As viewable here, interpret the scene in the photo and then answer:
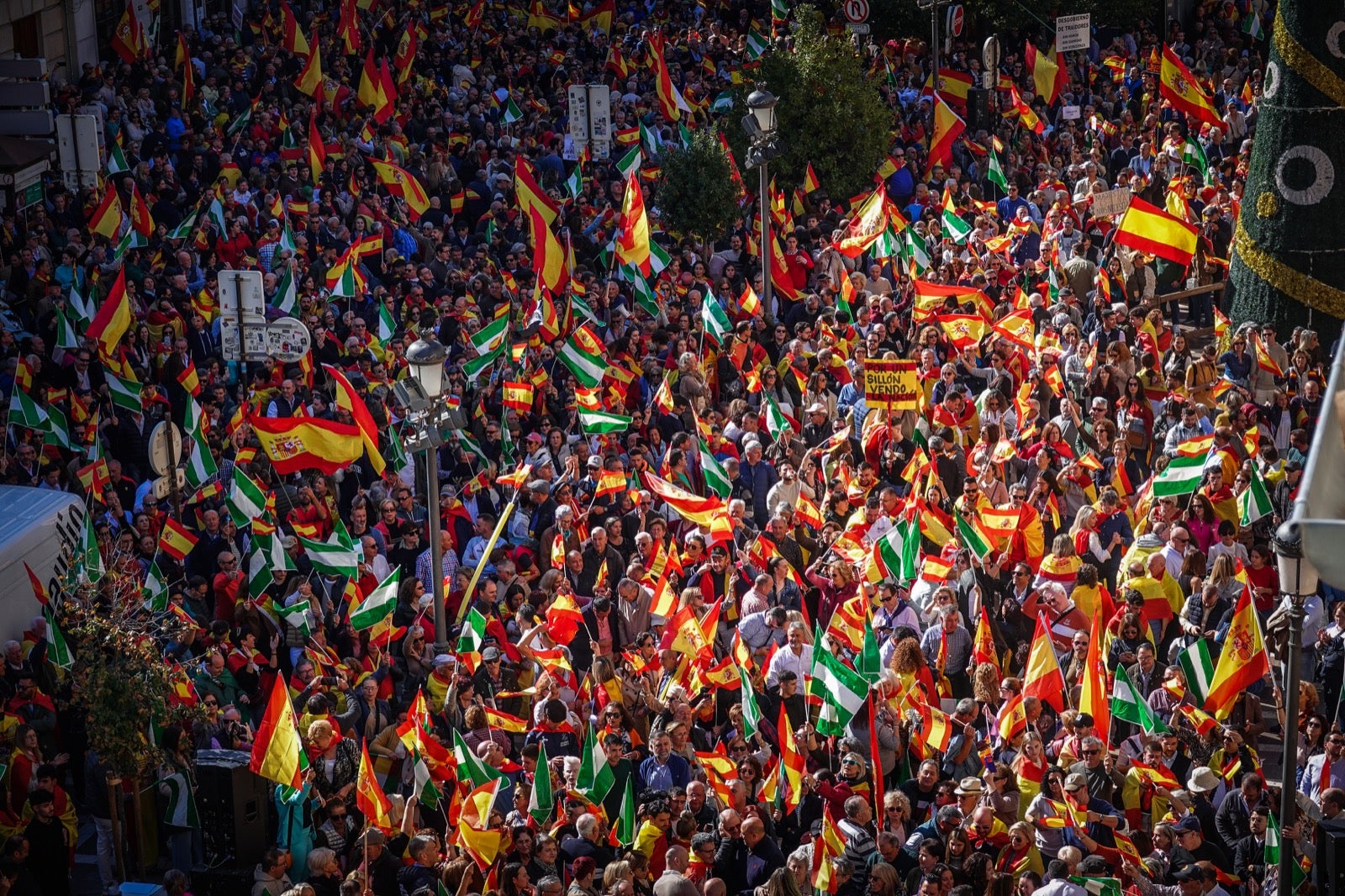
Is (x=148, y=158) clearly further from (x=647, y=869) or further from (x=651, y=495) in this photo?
(x=647, y=869)

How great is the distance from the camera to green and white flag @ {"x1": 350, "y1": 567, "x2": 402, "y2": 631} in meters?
15.9

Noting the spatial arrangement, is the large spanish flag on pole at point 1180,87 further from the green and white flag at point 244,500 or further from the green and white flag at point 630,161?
the green and white flag at point 244,500

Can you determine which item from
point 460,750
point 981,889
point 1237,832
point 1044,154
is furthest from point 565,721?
point 1044,154

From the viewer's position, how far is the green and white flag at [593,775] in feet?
43.7

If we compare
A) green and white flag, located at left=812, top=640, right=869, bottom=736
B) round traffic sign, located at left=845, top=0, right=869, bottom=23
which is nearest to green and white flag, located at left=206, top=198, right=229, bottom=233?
green and white flag, located at left=812, top=640, right=869, bottom=736

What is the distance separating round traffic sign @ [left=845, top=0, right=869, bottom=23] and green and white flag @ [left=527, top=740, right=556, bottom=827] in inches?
1035

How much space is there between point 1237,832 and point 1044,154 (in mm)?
18663

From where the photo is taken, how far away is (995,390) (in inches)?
765

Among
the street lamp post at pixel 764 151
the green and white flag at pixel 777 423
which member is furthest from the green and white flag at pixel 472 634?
the street lamp post at pixel 764 151

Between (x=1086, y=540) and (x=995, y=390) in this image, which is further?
(x=995, y=390)

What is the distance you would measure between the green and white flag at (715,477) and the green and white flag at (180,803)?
19.5 feet

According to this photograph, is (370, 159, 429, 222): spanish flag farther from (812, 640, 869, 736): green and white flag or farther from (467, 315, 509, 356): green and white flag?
(812, 640, 869, 736): green and white flag

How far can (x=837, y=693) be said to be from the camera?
1355 cm

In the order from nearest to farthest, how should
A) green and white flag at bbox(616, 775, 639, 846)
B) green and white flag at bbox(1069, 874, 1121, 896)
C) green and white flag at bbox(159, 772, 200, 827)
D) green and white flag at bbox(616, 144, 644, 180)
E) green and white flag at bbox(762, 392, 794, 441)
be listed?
green and white flag at bbox(1069, 874, 1121, 896)
green and white flag at bbox(616, 775, 639, 846)
green and white flag at bbox(159, 772, 200, 827)
green and white flag at bbox(762, 392, 794, 441)
green and white flag at bbox(616, 144, 644, 180)
